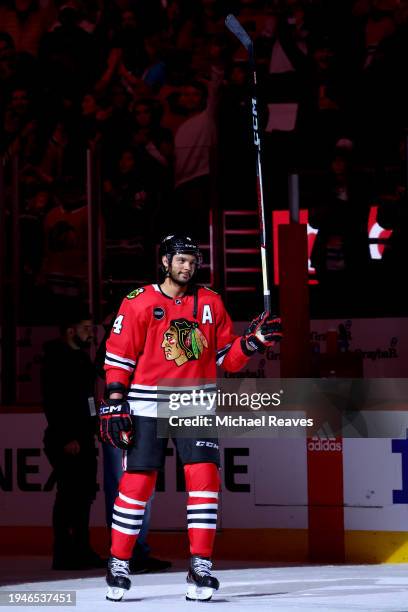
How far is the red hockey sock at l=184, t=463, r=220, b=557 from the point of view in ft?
17.7

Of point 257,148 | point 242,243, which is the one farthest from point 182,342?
point 242,243

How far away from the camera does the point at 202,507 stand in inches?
212

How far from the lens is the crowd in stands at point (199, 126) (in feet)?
31.0

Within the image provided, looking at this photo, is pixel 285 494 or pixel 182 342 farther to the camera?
pixel 285 494

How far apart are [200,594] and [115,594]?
379 mm

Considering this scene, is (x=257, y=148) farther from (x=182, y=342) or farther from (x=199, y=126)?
(x=199, y=126)

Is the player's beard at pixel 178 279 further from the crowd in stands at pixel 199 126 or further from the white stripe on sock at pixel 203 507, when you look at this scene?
the crowd in stands at pixel 199 126

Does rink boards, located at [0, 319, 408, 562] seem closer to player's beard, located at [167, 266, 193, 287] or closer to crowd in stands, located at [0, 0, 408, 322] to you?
player's beard, located at [167, 266, 193, 287]

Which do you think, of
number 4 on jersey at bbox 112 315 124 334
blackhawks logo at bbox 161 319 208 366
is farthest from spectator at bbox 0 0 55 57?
blackhawks logo at bbox 161 319 208 366

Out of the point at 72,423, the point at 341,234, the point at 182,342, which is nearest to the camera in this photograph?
the point at 182,342

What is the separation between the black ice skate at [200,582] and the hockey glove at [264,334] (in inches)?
38.8

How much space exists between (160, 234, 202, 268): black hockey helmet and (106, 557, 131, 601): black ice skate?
141cm

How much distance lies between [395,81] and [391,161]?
0.76 m

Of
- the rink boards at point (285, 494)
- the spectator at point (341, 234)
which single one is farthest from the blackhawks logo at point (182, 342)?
the spectator at point (341, 234)
